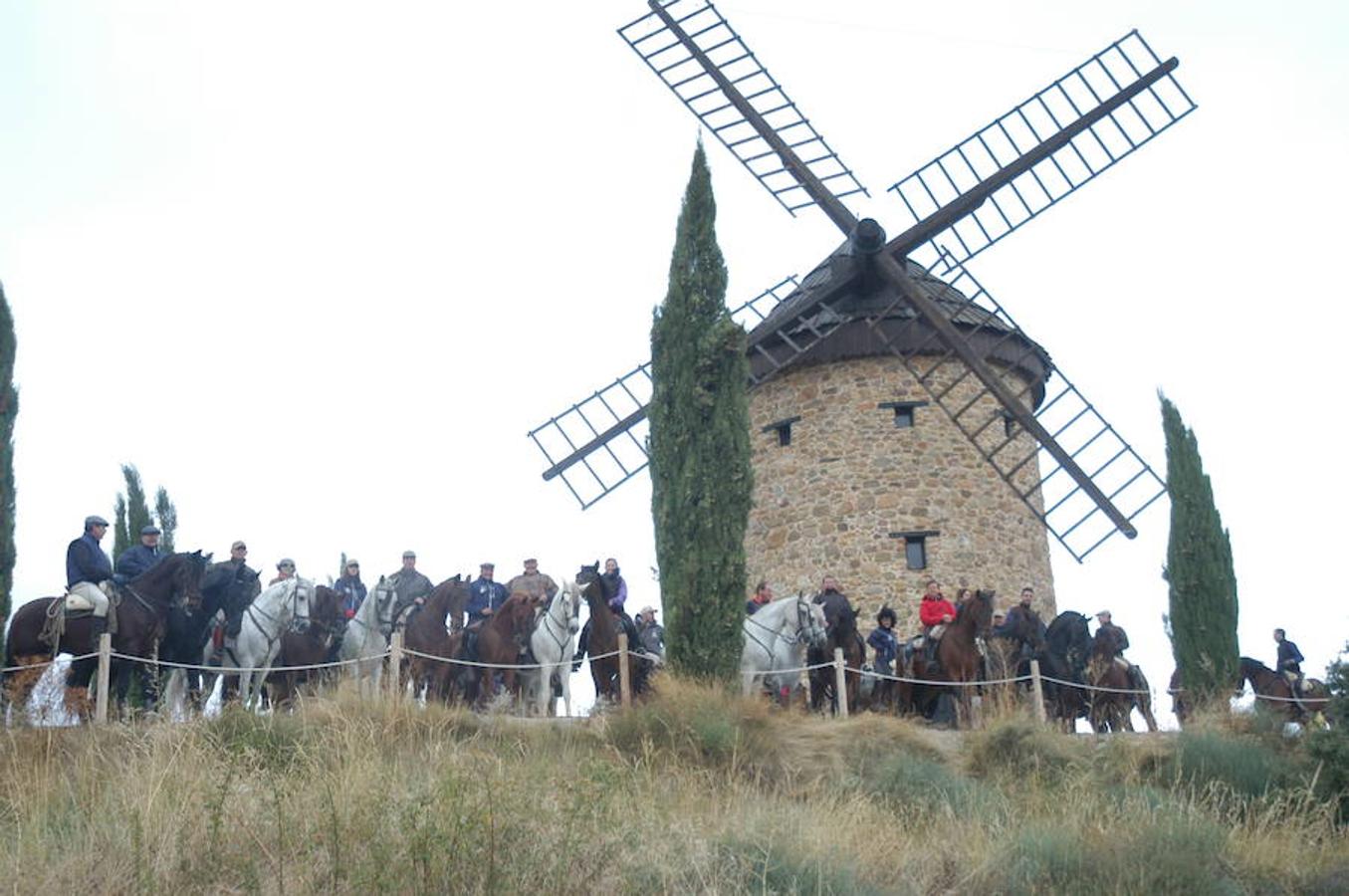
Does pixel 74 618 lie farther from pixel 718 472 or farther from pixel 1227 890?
pixel 1227 890

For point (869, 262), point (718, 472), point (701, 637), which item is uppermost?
point (869, 262)

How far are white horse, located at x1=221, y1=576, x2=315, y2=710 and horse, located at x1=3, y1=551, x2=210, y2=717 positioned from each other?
1118 millimetres

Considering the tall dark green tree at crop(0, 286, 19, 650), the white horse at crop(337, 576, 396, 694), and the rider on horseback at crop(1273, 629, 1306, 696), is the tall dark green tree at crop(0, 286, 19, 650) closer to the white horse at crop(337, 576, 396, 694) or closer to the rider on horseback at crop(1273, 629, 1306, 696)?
the white horse at crop(337, 576, 396, 694)

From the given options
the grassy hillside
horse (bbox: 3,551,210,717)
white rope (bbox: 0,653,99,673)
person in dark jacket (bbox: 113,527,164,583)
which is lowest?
the grassy hillside

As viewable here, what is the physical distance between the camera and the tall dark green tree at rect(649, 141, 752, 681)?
15.7 metres

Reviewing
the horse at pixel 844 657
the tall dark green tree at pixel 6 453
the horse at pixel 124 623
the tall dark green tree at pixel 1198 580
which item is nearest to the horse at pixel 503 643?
the horse at pixel 124 623

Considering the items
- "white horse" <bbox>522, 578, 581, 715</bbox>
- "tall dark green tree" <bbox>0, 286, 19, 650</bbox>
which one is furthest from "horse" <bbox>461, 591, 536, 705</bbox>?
"tall dark green tree" <bbox>0, 286, 19, 650</bbox>

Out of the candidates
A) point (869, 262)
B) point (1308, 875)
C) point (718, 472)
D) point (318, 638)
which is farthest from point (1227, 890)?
point (869, 262)

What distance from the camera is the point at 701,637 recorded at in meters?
15.6

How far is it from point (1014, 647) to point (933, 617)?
3.13 feet

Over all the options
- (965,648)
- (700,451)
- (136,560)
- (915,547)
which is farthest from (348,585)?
(915,547)

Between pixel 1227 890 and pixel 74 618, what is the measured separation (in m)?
9.51

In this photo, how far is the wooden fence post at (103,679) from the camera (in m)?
13.0

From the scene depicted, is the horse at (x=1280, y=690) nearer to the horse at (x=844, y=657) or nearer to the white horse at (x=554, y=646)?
the horse at (x=844, y=657)
